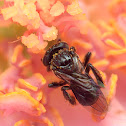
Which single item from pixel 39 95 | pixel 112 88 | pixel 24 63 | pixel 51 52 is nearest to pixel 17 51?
pixel 24 63

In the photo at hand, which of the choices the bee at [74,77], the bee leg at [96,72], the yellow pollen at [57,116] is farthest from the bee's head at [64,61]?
the yellow pollen at [57,116]

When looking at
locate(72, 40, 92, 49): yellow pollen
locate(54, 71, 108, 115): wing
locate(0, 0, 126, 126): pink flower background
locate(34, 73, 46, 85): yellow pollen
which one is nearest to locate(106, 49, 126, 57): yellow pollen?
locate(0, 0, 126, 126): pink flower background

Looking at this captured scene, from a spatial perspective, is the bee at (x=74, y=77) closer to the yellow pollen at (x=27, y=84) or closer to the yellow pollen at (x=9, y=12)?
the yellow pollen at (x=27, y=84)

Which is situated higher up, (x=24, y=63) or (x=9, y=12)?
(x=9, y=12)

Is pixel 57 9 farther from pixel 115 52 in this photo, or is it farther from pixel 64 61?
pixel 115 52

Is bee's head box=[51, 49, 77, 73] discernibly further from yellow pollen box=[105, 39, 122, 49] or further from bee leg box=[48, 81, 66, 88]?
yellow pollen box=[105, 39, 122, 49]

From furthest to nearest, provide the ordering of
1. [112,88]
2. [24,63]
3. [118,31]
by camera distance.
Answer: [118,31]
[24,63]
[112,88]
